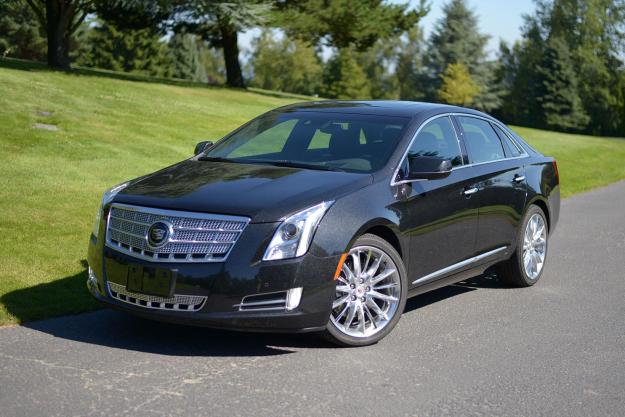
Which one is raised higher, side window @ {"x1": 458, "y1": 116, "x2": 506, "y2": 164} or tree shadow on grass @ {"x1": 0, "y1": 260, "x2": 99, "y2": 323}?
side window @ {"x1": 458, "y1": 116, "x2": 506, "y2": 164}

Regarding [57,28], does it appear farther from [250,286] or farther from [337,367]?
[337,367]

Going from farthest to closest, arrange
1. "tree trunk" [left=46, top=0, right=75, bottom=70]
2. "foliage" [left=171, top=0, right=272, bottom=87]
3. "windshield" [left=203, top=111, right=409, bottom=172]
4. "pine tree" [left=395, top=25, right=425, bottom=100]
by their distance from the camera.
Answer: "pine tree" [left=395, top=25, right=425, bottom=100] < "tree trunk" [left=46, top=0, right=75, bottom=70] < "foliage" [left=171, top=0, right=272, bottom=87] < "windshield" [left=203, top=111, right=409, bottom=172]

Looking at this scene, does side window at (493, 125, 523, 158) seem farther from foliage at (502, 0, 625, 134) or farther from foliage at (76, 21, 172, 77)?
foliage at (76, 21, 172, 77)

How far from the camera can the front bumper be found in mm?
5648

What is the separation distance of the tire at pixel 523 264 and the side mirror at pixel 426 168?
1938 mm

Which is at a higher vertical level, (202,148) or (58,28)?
(58,28)

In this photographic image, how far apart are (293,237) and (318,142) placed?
1.63 metres

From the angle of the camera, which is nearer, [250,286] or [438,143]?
[250,286]

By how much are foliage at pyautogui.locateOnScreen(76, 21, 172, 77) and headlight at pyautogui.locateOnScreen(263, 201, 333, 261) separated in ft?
249

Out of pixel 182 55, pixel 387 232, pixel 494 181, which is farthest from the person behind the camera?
pixel 182 55

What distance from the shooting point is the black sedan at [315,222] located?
18.7ft

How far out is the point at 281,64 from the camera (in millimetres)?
95562

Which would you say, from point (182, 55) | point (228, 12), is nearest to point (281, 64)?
point (182, 55)

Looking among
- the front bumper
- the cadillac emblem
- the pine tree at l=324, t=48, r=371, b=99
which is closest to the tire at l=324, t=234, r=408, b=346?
the front bumper
